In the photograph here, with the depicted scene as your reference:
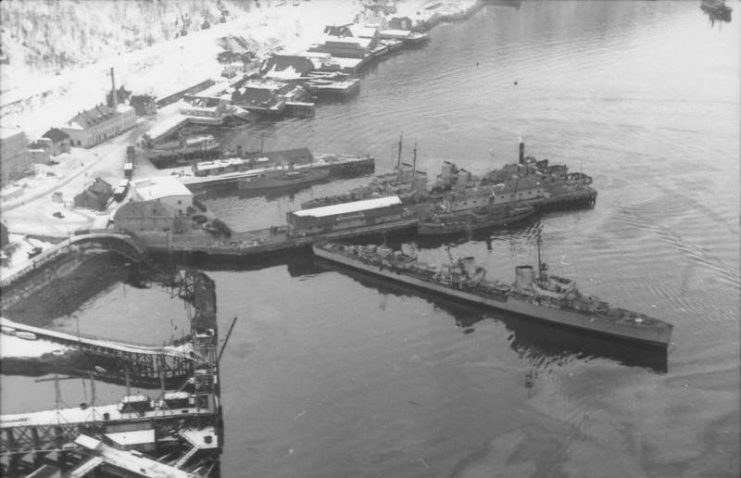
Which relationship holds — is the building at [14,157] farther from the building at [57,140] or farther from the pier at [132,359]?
the pier at [132,359]

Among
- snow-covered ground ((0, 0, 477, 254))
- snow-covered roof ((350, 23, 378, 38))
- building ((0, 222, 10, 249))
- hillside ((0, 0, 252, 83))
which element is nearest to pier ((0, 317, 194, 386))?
snow-covered ground ((0, 0, 477, 254))

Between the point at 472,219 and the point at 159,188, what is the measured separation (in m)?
8.32

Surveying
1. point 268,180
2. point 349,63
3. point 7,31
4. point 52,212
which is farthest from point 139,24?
point 52,212

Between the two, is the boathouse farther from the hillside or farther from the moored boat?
the moored boat

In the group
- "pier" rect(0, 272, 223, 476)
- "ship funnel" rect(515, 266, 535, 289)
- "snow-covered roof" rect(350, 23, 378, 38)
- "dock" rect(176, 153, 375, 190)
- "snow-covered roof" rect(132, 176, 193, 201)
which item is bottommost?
"pier" rect(0, 272, 223, 476)

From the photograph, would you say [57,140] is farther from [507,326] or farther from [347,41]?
[347,41]

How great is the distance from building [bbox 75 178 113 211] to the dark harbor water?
298 cm

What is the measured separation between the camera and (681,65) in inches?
1369

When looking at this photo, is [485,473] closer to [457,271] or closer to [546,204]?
[457,271]

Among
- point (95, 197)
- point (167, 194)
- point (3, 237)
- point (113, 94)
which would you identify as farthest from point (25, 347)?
point (113, 94)

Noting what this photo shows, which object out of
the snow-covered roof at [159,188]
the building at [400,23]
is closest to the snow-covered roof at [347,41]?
the building at [400,23]

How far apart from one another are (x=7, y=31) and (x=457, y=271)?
830 inches

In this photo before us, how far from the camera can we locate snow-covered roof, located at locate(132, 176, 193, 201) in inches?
882

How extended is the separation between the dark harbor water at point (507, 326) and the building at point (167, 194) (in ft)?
5.05
